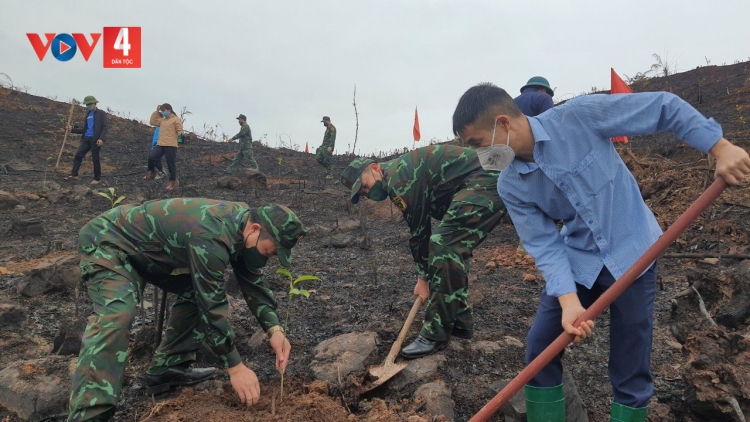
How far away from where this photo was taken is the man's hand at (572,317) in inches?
70.6

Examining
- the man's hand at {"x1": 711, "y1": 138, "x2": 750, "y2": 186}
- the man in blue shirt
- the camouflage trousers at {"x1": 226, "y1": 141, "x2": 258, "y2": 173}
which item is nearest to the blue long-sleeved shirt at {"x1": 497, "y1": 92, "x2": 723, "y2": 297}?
the man in blue shirt

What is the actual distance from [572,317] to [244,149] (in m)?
11.8

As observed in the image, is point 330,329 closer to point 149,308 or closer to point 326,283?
point 326,283

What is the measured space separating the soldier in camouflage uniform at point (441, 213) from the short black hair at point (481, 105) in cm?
131

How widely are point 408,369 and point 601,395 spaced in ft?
3.65

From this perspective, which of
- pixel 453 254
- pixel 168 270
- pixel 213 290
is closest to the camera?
pixel 213 290

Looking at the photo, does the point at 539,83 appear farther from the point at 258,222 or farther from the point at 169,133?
the point at 169,133

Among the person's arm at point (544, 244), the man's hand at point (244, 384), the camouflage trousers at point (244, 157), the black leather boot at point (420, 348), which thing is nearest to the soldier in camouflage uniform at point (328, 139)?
the camouflage trousers at point (244, 157)

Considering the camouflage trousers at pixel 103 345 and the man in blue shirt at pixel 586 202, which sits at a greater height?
the man in blue shirt at pixel 586 202

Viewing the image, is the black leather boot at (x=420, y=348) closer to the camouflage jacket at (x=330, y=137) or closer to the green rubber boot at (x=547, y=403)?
the green rubber boot at (x=547, y=403)

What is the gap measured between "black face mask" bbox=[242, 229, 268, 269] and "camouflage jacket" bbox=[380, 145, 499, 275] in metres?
1.22

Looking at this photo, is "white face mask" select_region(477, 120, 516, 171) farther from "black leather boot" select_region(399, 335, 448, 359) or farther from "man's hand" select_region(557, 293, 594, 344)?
"black leather boot" select_region(399, 335, 448, 359)

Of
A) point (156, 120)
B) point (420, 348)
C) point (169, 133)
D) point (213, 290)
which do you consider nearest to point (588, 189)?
point (420, 348)

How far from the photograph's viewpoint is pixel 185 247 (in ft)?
8.79
